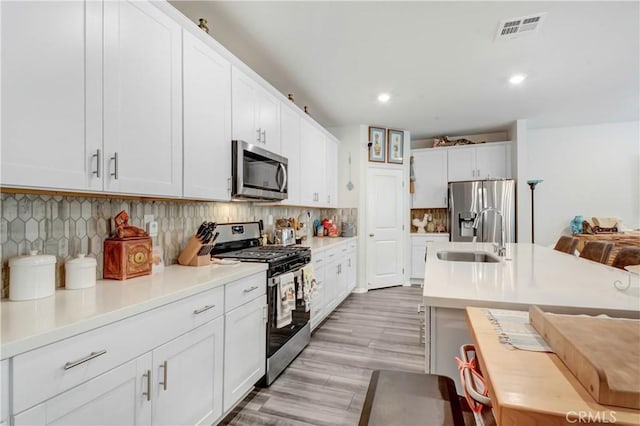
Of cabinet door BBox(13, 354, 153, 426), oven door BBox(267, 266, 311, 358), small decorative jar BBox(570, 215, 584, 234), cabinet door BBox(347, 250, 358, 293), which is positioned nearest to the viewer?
cabinet door BBox(13, 354, 153, 426)

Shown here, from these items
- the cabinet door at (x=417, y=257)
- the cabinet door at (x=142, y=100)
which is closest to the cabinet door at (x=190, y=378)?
the cabinet door at (x=142, y=100)

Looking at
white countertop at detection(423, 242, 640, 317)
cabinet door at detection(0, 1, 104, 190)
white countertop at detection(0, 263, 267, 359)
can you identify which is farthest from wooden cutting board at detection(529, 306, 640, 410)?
cabinet door at detection(0, 1, 104, 190)

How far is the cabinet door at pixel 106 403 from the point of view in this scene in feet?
2.97

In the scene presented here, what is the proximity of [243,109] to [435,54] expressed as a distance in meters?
1.75

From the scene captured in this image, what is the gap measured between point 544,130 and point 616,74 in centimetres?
222

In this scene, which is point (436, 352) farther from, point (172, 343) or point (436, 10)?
point (436, 10)

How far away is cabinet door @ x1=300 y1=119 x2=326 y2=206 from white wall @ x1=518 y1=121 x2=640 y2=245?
10.2 ft

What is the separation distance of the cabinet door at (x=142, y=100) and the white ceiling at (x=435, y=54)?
68 cm

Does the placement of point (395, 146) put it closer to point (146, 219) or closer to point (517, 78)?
point (517, 78)

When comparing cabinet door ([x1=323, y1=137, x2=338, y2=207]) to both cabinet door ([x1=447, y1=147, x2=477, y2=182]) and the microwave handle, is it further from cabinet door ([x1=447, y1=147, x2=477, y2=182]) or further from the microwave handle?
cabinet door ([x1=447, y1=147, x2=477, y2=182])

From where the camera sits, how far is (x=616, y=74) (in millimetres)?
3178

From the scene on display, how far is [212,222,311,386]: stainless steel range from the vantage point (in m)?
2.17

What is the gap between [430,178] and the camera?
18.1 ft

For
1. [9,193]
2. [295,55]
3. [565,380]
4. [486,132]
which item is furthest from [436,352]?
[486,132]
